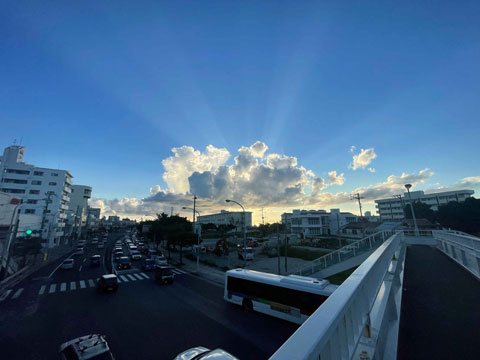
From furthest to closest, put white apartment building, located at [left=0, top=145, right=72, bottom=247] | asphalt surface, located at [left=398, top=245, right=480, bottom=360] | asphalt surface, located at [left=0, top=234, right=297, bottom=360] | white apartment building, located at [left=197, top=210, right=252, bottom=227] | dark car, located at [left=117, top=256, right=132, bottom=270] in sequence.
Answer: white apartment building, located at [left=197, top=210, right=252, bottom=227] < white apartment building, located at [left=0, top=145, right=72, bottom=247] < dark car, located at [left=117, top=256, right=132, bottom=270] < asphalt surface, located at [left=0, top=234, right=297, bottom=360] < asphalt surface, located at [left=398, top=245, right=480, bottom=360]

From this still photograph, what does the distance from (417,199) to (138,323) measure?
129255mm

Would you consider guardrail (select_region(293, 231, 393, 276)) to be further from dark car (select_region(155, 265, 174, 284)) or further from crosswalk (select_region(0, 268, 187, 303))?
crosswalk (select_region(0, 268, 187, 303))

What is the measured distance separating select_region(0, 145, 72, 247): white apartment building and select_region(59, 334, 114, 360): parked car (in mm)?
62127

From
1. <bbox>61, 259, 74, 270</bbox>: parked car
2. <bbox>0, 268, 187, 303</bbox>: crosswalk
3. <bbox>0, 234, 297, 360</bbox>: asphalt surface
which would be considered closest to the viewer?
<bbox>0, 234, 297, 360</bbox>: asphalt surface

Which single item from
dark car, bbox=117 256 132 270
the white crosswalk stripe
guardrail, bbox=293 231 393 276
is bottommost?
the white crosswalk stripe

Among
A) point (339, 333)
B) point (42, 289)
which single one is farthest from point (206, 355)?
point (42, 289)

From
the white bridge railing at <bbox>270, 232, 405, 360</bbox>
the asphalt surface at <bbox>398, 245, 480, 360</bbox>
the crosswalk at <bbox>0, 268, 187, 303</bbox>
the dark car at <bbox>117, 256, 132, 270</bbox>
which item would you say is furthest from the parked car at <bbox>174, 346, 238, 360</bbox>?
the dark car at <bbox>117, 256, 132, 270</bbox>

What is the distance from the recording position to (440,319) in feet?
14.8

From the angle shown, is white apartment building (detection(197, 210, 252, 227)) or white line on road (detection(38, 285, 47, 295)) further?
white apartment building (detection(197, 210, 252, 227))

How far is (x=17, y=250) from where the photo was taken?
29.9 metres

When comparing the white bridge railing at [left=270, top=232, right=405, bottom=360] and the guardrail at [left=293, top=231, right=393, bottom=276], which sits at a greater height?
the white bridge railing at [left=270, top=232, right=405, bottom=360]

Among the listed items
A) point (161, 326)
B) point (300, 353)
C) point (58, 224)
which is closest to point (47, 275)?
point (161, 326)

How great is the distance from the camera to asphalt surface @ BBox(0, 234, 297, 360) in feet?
33.9

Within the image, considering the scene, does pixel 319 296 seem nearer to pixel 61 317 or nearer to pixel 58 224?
pixel 61 317
